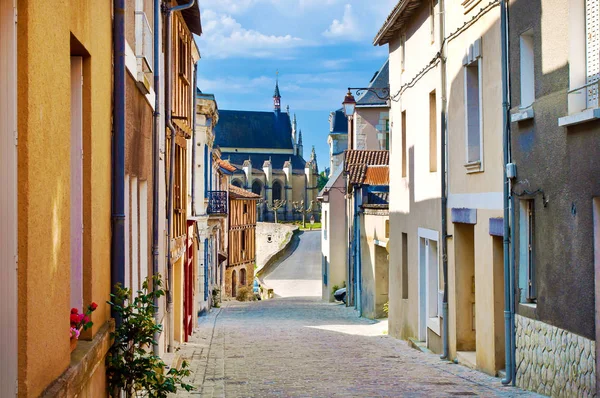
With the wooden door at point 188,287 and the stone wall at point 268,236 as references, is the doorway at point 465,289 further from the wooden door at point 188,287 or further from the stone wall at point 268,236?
the stone wall at point 268,236

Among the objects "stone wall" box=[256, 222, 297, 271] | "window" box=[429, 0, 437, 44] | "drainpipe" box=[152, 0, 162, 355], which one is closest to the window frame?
"window" box=[429, 0, 437, 44]

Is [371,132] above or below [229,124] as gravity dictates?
below

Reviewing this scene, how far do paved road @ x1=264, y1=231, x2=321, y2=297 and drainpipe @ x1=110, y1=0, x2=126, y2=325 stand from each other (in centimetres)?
4140

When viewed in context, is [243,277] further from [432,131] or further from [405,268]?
[432,131]

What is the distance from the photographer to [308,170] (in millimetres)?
117000

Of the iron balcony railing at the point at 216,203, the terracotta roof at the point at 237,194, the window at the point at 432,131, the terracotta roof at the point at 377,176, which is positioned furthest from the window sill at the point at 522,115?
the terracotta roof at the point at 237,194

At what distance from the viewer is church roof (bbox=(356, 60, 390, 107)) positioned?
33.8 m

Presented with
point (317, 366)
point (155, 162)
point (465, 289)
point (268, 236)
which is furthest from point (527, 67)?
point (268, 236)

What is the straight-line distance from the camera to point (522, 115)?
9.52 m

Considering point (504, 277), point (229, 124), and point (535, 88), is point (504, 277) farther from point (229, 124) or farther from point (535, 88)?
point (229, 124)

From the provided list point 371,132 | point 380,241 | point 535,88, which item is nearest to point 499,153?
point 535,88

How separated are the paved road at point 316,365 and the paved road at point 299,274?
90.5ft

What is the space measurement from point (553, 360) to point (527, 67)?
3.52 m

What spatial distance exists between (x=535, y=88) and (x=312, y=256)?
55746 millimetres
